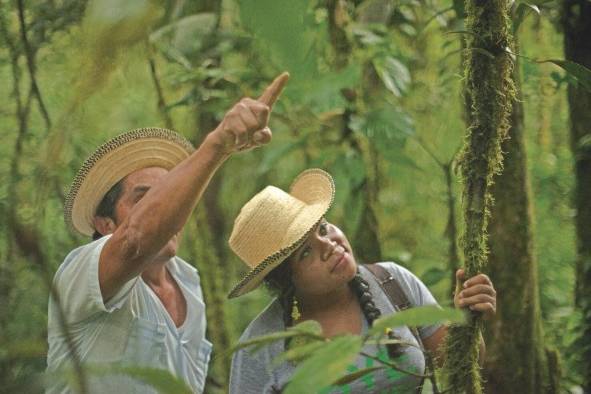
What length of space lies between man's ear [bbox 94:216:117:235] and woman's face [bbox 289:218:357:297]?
1.65 ft

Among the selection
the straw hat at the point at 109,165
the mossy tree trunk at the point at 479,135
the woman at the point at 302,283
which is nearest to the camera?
the mossy tree trunk at the point at 479,135

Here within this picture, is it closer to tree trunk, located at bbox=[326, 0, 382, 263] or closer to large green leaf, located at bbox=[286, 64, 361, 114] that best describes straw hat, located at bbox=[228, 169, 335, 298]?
large green leaf, located at bbox=[286, 64, 361, 114]

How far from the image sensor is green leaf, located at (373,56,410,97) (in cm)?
299

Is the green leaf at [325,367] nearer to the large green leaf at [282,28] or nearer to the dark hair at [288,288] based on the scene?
the large green leaf at [282,28]

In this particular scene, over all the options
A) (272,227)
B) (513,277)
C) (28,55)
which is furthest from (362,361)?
(28,55)

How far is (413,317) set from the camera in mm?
685

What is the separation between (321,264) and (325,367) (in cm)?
150

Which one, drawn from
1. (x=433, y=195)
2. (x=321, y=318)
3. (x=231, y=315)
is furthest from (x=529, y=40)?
(x=321, y=318)

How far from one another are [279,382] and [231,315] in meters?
2.13

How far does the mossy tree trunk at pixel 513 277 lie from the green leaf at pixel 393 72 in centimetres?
59

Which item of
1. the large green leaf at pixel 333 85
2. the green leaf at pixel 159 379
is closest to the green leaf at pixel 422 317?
the green leaf at pixel 159 379

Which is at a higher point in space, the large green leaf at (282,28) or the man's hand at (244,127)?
the large green leaf at (282,28)

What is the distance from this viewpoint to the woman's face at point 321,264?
212 cm

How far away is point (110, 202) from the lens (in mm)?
2371
